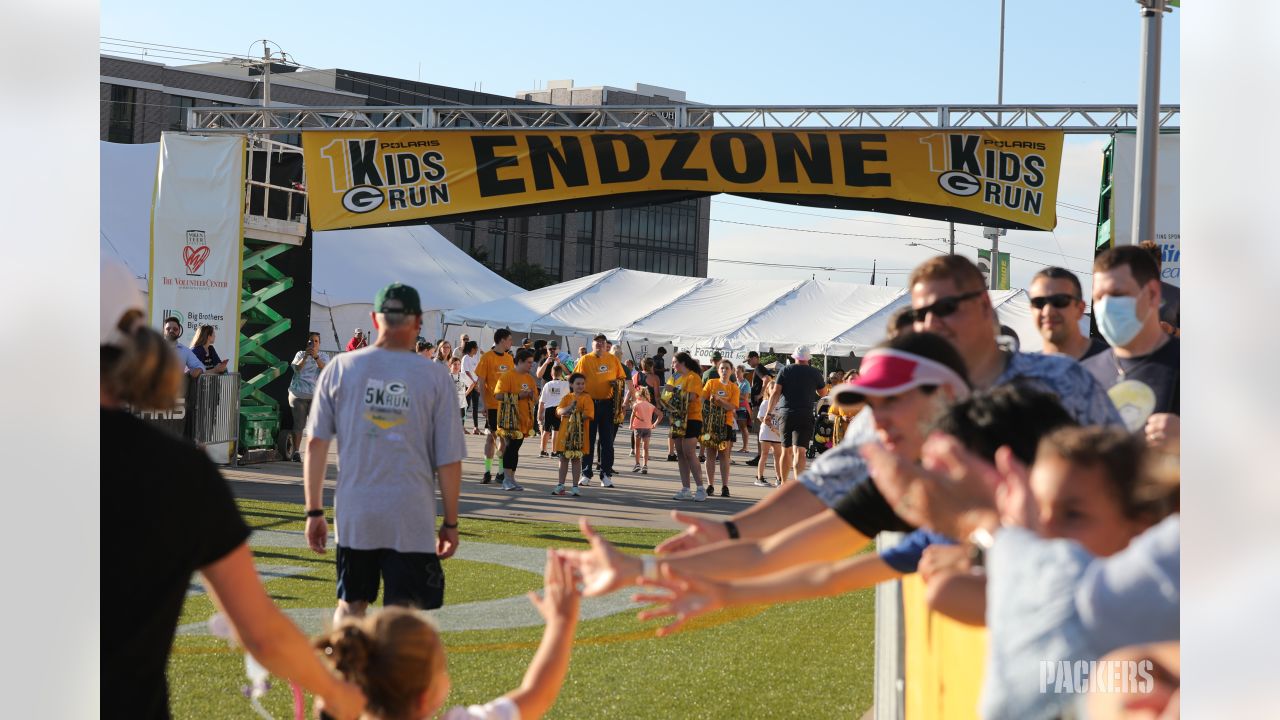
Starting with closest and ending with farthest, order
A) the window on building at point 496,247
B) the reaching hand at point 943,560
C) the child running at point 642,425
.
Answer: the reaching hand at point 943,560
the child running at point 642,425
the window on building at point 496,247

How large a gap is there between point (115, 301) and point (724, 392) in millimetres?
12880

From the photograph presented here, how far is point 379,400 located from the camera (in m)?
4.67

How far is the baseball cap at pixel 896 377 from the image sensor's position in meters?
2.31

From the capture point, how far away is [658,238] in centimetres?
5866

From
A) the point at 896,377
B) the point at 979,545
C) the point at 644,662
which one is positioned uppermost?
the point at 896,377

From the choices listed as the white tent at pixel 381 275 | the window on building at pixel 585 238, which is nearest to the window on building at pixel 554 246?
the window on building at pixel 585 238

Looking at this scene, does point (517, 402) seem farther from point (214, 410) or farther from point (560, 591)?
point (560, 591)

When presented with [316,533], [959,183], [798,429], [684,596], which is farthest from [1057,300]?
[798,429]

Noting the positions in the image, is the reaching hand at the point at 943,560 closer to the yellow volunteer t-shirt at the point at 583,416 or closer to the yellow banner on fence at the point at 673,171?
the yellow banner on fence at the point at 673,171

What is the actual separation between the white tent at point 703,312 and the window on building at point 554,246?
119 ft

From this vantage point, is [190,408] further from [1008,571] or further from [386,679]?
[1008,571]
